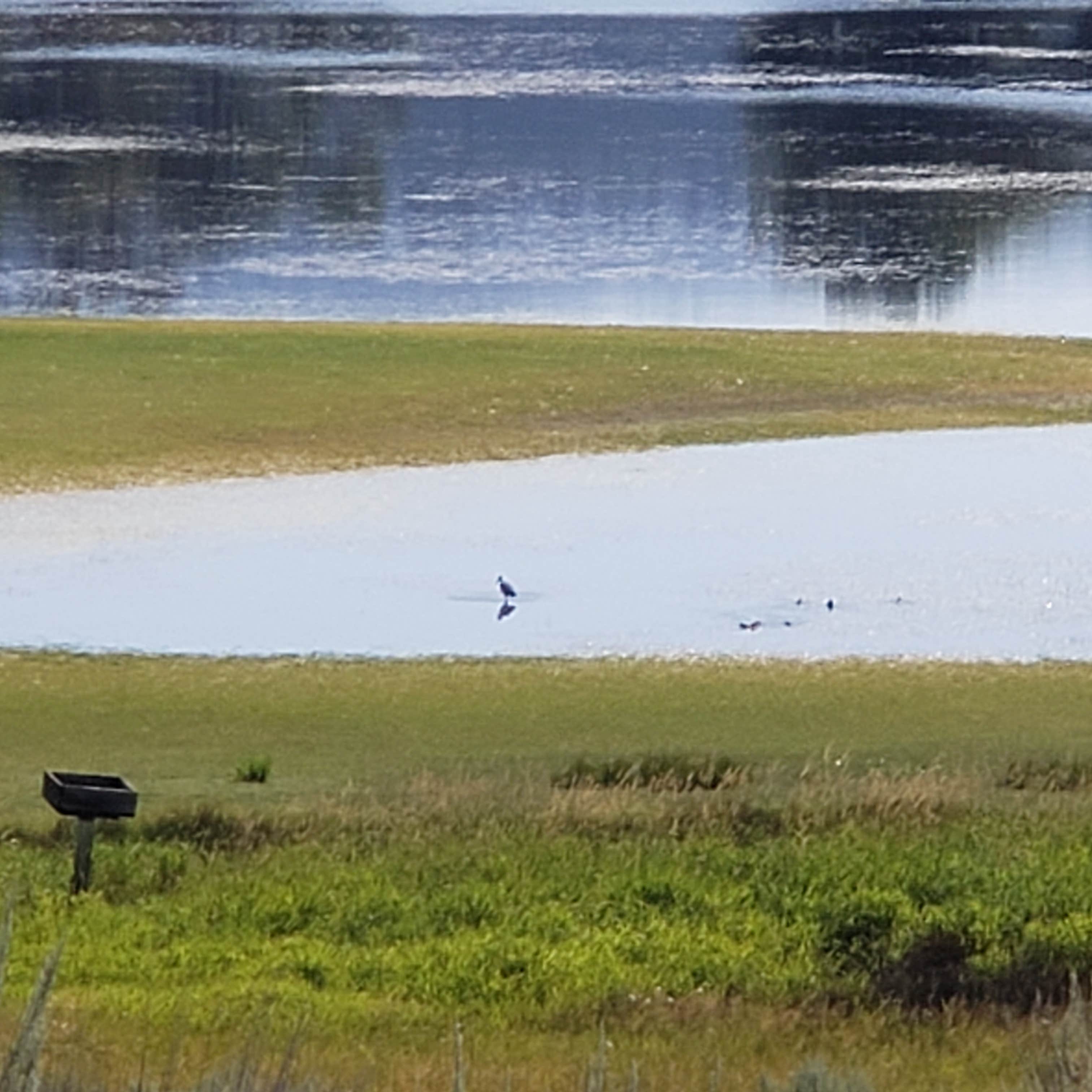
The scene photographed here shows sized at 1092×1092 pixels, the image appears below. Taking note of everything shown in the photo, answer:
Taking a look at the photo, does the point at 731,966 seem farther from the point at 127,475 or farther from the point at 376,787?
the point at 127,475

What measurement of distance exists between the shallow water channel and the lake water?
374 inches

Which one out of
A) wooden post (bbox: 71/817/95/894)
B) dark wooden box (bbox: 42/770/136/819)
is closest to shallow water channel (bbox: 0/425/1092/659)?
wooden post (bbox: 71/817/95/894)

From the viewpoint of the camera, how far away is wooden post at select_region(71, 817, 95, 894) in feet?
30.0

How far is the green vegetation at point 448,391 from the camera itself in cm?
2456

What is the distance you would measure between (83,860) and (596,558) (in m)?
11.9

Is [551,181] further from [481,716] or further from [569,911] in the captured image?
[569,911]

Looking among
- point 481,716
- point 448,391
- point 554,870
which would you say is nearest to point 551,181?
point 448,391


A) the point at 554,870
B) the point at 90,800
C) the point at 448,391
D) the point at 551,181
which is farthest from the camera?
the point at 551,181

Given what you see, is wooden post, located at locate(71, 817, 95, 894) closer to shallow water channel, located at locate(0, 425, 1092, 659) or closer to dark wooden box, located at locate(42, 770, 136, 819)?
dark wooden box, located at locate(42, 770, 136, 819)

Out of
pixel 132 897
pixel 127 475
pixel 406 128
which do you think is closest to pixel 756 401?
pixel 127 475

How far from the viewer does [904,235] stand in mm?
39781

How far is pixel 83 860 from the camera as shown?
9.23 meters

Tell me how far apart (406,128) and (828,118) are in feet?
25.6

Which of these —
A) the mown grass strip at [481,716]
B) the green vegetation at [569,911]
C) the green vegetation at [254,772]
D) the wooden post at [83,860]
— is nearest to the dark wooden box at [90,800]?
the wooden post at [83,860]
